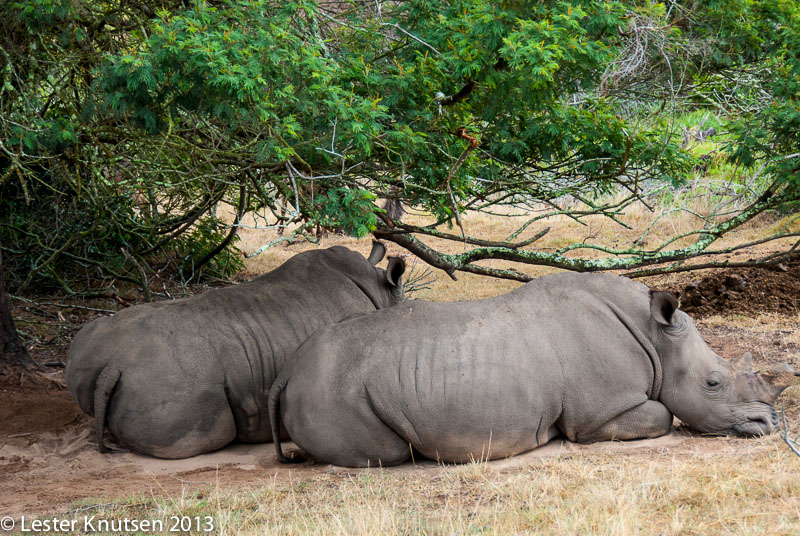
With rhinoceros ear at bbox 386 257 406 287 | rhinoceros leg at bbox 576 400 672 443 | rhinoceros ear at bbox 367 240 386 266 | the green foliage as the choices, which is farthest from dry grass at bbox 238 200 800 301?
rhinoceros leg at bbox 576 400 672 443

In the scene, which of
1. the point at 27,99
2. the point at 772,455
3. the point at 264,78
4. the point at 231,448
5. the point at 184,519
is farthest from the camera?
the point at 27,99

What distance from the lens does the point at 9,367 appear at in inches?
305

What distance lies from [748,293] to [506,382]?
564cm

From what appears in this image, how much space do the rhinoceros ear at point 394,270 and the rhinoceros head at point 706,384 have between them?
2187mm

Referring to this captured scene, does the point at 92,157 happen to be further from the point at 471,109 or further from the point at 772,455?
the point at 772,455

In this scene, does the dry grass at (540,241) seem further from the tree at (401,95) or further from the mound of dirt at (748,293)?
the tree at (401,95)

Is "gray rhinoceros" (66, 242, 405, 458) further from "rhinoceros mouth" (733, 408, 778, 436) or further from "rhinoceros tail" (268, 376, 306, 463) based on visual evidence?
"rhinoceros mouth" (733, 408, 778, 436)

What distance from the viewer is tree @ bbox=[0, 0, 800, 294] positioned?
5344mm

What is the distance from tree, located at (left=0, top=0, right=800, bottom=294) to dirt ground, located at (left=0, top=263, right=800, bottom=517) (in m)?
1.34

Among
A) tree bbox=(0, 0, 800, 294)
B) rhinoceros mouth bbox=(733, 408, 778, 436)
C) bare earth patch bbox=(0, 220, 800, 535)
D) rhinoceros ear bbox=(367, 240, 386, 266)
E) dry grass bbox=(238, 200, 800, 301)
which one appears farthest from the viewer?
dry grass bbox=(238, 200, 800, 301)

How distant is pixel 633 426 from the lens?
18.8ft

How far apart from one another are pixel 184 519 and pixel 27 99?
14.5 feet

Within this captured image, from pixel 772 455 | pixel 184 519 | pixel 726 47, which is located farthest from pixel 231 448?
pixel 726 47

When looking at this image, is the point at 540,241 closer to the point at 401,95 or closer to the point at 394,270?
the point at 394,270
